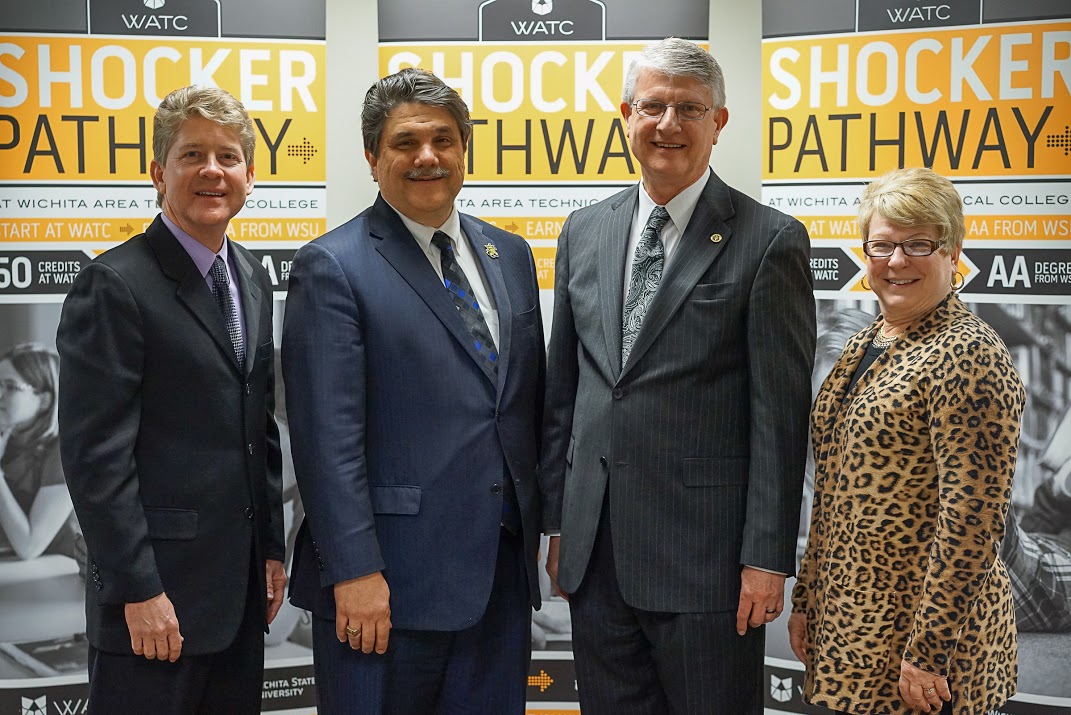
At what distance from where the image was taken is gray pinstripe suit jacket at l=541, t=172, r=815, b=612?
2197 mm

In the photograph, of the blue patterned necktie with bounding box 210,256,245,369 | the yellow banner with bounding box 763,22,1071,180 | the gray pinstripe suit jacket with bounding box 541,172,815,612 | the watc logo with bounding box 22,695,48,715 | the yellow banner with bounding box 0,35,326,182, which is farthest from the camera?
the watc logo with bounding box 22,695,48,715

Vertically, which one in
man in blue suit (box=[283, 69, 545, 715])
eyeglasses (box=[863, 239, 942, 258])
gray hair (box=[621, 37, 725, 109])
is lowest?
man in blue suit (box=[283, 69, 545, 715])

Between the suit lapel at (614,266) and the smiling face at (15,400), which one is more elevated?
the suit lapel at (614,266)

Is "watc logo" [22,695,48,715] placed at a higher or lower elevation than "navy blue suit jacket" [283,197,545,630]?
lower

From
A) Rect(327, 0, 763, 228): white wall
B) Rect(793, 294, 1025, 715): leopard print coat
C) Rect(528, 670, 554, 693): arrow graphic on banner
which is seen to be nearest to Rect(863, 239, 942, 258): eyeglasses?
Rect(793, 294, 1025, 715): leopard print coat

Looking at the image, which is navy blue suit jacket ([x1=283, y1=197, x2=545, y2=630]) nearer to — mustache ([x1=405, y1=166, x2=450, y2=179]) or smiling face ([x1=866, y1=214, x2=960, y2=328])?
mustache ([x1=405, y1=166, x2=450, y2=179])

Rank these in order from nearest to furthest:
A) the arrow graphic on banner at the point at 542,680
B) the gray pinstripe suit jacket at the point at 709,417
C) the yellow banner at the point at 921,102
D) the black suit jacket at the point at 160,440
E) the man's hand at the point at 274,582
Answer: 1. the black suit jacket at the point at 160,440
2. the gray pinstripe suit jacket at the point at 709,417
3. the man's hand at the point at 274,582
4. the yellow banner at the point at 921,102
5. the arrow graphic on banner at the point at 542,680

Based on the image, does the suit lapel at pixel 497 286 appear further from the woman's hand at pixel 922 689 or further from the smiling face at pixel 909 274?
the woman's hand at pixel 922 689

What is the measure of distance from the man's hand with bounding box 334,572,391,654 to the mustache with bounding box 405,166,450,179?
93cm

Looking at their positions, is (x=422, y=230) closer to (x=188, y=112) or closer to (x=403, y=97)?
(x=403, y=97)

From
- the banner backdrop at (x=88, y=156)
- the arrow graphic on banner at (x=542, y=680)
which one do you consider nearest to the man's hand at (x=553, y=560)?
the arrow graphic on banner at (x=542, y=680)

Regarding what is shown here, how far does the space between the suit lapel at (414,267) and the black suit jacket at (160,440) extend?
0.39 meters

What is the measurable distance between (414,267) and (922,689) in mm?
1456

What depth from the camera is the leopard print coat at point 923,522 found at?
75.9 inches
